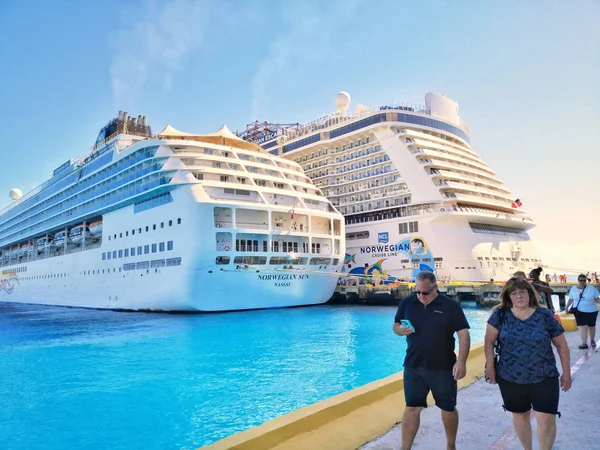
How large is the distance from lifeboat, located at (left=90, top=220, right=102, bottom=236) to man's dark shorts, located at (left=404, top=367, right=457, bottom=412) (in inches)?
1433

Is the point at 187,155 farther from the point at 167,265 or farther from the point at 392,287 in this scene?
the point at 392,287

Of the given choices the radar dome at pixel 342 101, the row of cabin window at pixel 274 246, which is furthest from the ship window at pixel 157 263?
the radar dome at pixel 342 101

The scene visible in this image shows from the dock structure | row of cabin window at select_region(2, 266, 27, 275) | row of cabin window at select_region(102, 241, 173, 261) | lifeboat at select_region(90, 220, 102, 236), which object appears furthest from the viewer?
row of cabin window at select_region(2, 266, 27, 275)

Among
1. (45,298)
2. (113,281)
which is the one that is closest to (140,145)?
(113,281)

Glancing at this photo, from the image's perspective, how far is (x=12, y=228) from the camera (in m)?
58.7

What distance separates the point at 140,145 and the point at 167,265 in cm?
1058

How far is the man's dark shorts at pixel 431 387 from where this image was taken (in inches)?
151

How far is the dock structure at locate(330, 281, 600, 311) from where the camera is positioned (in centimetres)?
3045

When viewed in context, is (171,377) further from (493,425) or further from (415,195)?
(415,195)

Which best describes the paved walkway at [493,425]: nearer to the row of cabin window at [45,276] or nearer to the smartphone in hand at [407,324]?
the smartphone in hand at [407,324]

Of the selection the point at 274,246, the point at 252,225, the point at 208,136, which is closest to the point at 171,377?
the point at 252,225

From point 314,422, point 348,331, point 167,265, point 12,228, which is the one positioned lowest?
point 348,331

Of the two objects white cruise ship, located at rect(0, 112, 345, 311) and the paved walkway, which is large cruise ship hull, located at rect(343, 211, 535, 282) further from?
the paved walkway

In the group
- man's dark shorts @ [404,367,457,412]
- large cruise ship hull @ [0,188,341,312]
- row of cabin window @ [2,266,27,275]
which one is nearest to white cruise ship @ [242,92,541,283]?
large cruise ship hull @ [0,188,341,312]
